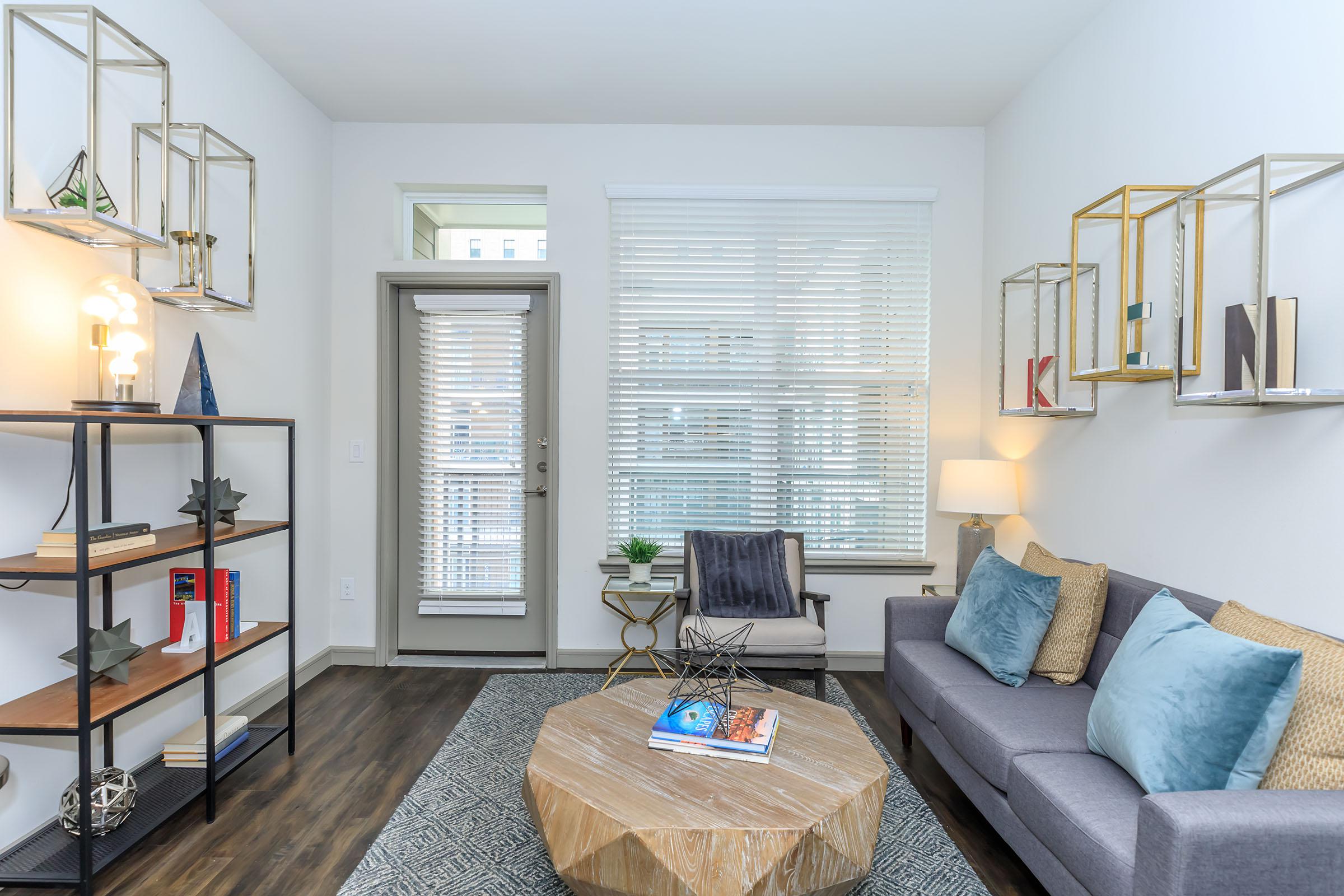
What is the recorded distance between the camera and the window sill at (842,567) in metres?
3.80

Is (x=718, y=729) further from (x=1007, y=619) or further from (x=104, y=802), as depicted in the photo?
(x=104, y=802)

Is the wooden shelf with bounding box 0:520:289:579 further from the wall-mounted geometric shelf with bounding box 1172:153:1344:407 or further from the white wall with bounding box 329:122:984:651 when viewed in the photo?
the wall-mounted geometric shelf with bounding box 1172:153:1344:407

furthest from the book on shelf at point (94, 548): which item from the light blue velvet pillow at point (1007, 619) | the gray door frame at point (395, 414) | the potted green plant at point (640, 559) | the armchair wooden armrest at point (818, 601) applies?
the light blue velvet pillow at point (1007, 619)

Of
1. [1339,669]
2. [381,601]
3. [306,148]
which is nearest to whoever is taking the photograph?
[1339,669]

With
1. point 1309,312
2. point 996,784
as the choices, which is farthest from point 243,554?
point 1309,312

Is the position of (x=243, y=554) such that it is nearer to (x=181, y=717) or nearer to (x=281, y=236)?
(x=181, y=717)

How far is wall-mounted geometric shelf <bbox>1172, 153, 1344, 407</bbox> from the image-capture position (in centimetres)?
167

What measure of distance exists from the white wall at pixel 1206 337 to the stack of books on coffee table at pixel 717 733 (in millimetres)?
1496

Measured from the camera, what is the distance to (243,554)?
3.03m

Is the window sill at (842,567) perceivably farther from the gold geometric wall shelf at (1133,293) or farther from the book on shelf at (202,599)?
the book on shelf at (202,599)

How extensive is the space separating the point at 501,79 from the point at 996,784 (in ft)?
11.8

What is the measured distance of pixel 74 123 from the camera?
2158mm

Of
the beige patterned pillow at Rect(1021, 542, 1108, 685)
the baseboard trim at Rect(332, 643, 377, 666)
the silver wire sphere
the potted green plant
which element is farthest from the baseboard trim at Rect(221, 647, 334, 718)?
the beige patterned pillow at Rect(1021, 542, 1108, 685)

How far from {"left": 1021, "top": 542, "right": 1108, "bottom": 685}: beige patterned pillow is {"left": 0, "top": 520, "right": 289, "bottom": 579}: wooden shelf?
2922 mm
